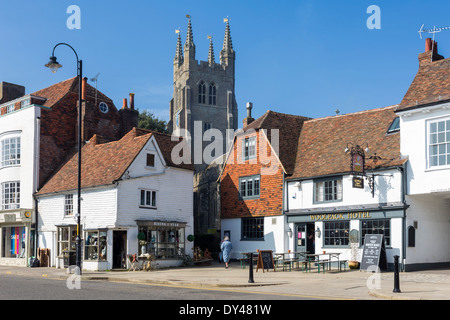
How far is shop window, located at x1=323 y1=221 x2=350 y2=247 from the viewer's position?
1066 inches

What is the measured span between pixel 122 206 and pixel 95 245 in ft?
8.99

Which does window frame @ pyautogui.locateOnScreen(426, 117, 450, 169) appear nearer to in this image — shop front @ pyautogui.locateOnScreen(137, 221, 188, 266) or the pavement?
the pavement

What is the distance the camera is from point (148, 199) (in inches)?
1203

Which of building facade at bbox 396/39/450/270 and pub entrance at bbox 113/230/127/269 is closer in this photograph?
building facade at bbox 396/39/450/270

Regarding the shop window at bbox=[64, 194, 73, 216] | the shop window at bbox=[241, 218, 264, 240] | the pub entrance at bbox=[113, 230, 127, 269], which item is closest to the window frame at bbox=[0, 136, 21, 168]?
the shop window at bbox=[64, 194, 73, 216]

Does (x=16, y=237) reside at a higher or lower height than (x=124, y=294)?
lower

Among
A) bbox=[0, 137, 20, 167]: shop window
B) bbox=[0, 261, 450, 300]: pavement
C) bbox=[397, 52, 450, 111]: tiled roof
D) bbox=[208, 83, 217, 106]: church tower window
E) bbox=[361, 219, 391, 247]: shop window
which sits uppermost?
bbox=[208, 83, 217, 106]: church tower window

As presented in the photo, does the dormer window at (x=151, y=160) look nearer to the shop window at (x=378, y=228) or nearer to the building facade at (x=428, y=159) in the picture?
the shop window at (x=378, y=228)

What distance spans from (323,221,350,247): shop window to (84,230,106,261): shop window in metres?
11.8

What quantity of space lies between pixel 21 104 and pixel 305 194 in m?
20.2

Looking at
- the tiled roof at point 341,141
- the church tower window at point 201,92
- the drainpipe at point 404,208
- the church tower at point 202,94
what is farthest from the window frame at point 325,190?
the church tower window at point 201,92

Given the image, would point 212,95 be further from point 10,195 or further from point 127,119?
point 10,195

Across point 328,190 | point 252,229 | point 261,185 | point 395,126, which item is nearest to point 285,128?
point 261,185
